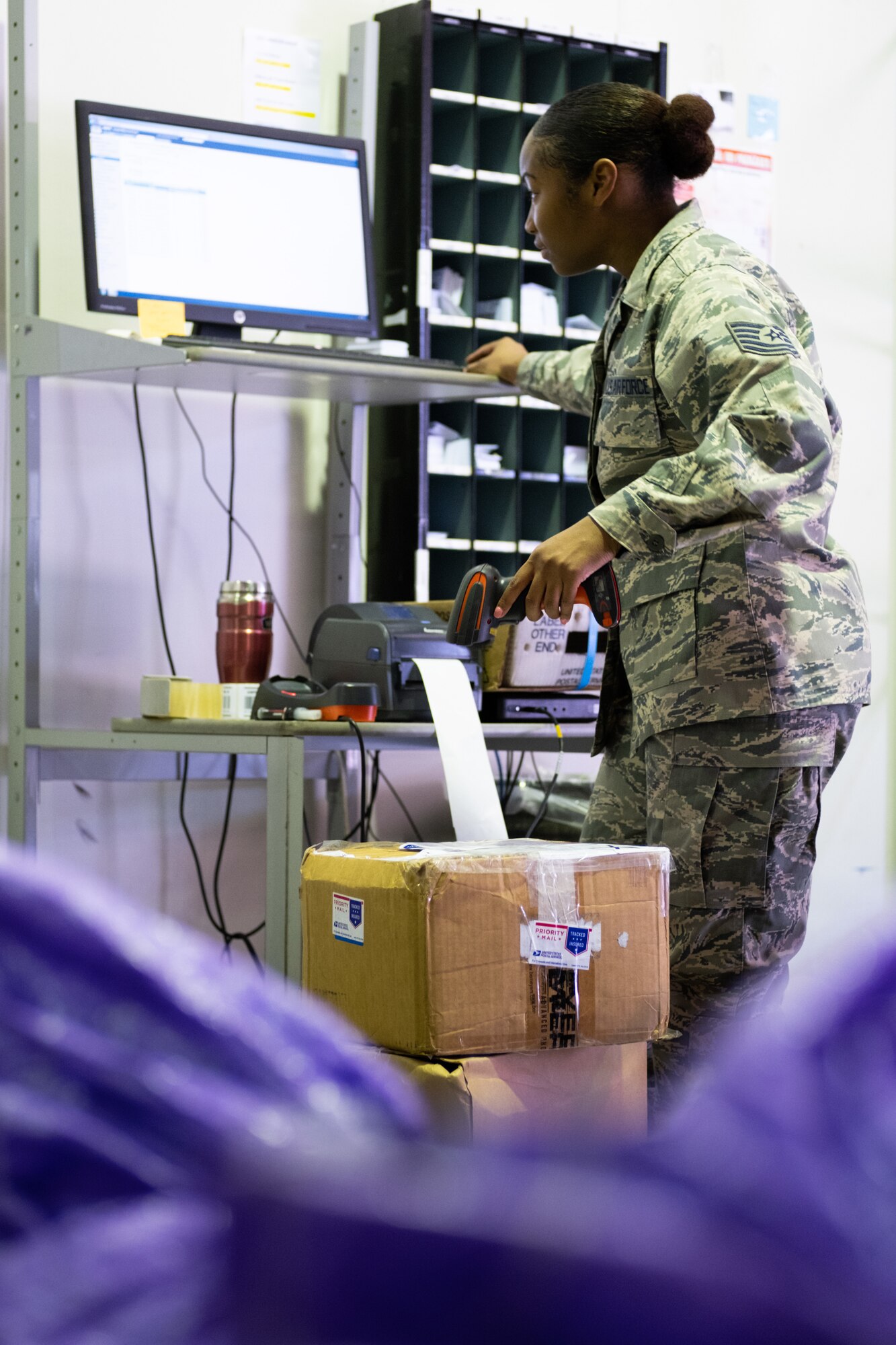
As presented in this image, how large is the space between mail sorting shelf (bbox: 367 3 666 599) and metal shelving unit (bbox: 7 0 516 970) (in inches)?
11.4

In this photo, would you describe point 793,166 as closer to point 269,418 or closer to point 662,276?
point 269,418

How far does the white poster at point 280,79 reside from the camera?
294 cm

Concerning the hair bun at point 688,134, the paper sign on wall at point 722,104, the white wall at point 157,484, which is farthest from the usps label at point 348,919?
the paper sign on wall at point 722,104

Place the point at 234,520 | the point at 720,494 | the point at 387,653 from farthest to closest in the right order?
1. the point at 234,520
2. the point at 387,653
3. the point at 720,494

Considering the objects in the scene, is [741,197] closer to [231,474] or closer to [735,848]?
[231,474]

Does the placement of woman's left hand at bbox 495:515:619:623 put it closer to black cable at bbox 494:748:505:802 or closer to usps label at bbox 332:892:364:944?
usps label at bbox 332:892:364:944

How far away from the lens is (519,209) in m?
3.01

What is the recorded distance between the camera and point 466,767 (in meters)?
1.88

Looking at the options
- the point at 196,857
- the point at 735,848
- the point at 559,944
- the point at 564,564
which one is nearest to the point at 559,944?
the point at 559,944

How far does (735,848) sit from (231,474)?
1566mm

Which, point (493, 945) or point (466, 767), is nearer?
point (493, 945)

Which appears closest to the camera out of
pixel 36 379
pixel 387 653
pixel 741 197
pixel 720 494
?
pixel 720 494

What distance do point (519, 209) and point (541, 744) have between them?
1.21 m

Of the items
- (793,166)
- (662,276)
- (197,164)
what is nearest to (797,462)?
(662,276)
